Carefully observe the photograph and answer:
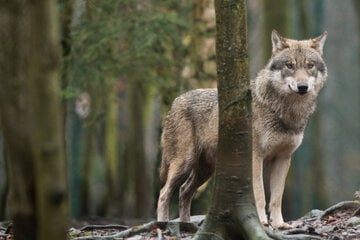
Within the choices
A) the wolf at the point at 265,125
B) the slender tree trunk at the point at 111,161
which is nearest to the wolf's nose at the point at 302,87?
Answer: the wolf at the point at 265,125

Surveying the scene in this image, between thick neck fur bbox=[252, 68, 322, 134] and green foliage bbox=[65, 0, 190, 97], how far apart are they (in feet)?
20.5

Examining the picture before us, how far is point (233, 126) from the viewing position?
687 centimetres

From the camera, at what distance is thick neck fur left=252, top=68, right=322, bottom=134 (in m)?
9.27

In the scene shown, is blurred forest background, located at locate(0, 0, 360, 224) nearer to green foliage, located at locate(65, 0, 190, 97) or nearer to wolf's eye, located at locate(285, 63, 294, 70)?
green foliage, located at locate(65, 0, 190, 97)

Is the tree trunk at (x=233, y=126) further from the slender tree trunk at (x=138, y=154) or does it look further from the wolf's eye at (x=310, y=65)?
the slender tree trunk at (x=138, y=154)

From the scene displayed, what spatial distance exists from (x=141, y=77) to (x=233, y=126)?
10.3m

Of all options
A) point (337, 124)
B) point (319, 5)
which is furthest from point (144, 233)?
point (337, 124)

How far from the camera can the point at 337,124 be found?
31.6 metres

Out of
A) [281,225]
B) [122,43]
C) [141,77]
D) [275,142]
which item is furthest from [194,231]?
[122,43]

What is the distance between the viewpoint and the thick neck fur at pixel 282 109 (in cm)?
927

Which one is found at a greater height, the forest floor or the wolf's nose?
the wolf's nose

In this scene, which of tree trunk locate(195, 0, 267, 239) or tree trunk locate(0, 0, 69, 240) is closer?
tree trunk locate(0, 0, 69, 240)

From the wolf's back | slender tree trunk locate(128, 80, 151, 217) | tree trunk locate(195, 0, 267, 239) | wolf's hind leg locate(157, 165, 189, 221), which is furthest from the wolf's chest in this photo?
slender tree trunk locate(128, 80, 151, 217)

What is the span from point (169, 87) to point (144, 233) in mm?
9705
